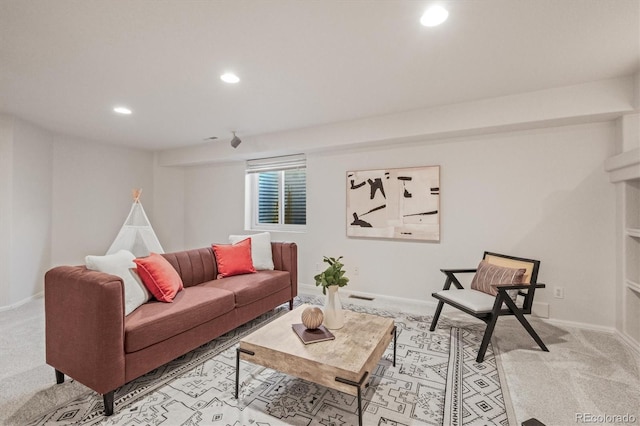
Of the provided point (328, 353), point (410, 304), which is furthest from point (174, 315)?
point (410, 304)

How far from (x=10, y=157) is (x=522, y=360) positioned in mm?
5774

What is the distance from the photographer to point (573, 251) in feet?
9.91

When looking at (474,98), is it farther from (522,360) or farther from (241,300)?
(241,300)

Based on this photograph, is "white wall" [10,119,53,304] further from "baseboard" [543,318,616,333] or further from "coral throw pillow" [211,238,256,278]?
"baseboard" [543,318,616,333]

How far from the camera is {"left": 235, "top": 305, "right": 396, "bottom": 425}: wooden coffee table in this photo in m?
1.56

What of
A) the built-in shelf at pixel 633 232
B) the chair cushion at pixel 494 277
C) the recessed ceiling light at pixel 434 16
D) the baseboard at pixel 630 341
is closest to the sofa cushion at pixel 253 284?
the chair cushion at pixel 494 277

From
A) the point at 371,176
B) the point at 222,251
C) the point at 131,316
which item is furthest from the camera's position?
the point at 371,176

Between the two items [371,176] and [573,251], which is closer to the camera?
[573,251]

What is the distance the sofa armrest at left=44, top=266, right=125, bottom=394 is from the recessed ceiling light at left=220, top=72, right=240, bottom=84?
1.82 meters

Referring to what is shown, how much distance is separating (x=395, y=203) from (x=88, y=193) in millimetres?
4774

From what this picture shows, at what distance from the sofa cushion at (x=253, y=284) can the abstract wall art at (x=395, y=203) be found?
4.09ft

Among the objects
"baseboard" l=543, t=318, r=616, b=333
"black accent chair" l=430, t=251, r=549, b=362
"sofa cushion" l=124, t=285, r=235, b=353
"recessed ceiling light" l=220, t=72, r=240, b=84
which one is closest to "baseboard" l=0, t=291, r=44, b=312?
"sofa cushion" l=124, t=285, r=235, b=353

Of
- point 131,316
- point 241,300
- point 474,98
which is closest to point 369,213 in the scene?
point 474,98

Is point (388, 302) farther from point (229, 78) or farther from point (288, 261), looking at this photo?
point (229, 78)
